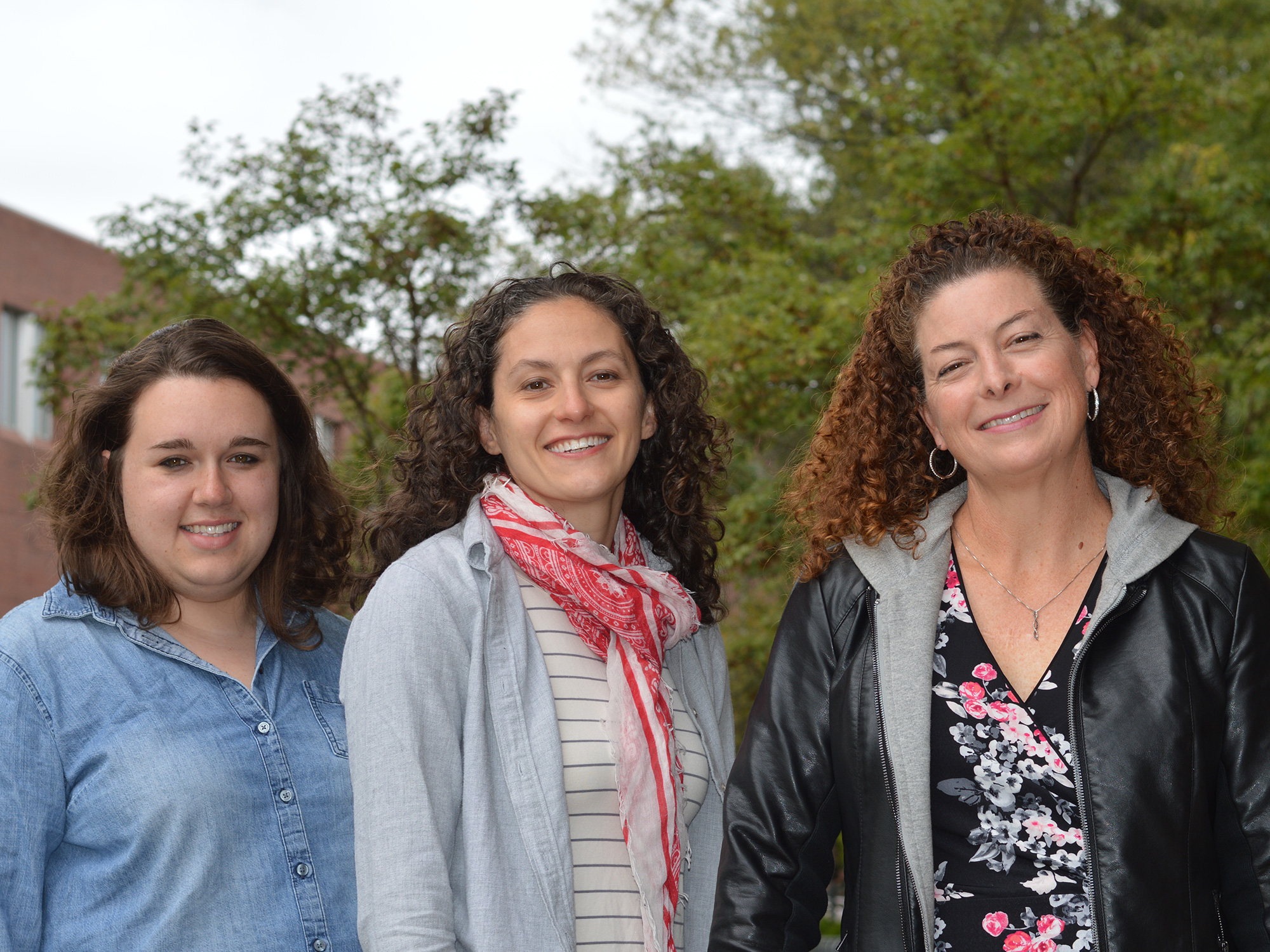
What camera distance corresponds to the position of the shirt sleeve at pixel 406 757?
7.45 ft

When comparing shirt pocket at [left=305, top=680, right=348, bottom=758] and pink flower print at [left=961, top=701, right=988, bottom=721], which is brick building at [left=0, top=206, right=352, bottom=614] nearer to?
shirt pocket at [left=305, top=680, right=348, bottom=758]

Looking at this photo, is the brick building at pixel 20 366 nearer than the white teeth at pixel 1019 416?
No

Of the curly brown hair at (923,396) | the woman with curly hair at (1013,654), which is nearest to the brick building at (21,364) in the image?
the curly brown hair at (923,396)

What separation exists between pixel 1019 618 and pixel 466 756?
45.5 inches

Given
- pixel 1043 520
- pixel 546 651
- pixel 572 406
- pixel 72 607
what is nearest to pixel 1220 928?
pixel 1043 520

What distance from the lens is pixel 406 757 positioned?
7.63ft

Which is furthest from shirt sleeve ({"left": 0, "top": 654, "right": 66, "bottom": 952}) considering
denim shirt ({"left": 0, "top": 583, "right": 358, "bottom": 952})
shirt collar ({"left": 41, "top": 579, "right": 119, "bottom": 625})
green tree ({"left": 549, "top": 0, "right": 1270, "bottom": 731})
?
green tree ({"left": 549, "top": 0, "right": 1270, "bottom": 731})

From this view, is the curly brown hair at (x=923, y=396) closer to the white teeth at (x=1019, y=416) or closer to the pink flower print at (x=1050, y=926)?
the white teeth at (x=1019, y=416)

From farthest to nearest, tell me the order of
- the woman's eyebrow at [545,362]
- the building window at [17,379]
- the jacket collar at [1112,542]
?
the building window at [17,379] → the woman's eyebrow at [545,362] → the jacket collar at [1112,542]

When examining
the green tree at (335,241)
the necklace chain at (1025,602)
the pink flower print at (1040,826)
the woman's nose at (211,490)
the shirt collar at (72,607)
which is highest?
the green tree at (335,241)

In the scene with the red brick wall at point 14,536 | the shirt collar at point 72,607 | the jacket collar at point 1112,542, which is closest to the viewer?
the jacket collar at point 1112,542

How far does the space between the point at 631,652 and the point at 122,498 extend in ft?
3.99

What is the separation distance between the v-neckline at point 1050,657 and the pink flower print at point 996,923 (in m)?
0.38

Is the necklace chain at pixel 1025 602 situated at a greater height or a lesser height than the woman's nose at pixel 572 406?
lesser
